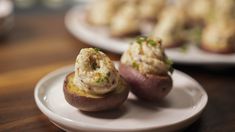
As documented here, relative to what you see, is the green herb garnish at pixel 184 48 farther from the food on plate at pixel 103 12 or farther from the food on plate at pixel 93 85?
the food on plate at pixel 93 85

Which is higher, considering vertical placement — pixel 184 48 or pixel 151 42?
pixel 151 42

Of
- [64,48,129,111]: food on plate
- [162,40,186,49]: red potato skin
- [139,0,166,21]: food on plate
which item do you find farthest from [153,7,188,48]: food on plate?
[64,48,129,111]: food on plate

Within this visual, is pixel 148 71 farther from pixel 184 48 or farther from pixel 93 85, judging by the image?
pixel 184 48

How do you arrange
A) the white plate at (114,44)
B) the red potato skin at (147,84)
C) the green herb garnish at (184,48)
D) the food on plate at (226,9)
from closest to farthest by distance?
the red potato skin at (147,84) → the white plate at (114,44) → the green herb garnish at (184,48) → the food on plate at (226,9)

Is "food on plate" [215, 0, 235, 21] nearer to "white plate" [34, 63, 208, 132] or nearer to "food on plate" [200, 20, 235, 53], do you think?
"food on plate" [200, 20, 235, 53]

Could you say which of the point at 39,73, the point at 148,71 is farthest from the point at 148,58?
the point at 39,73

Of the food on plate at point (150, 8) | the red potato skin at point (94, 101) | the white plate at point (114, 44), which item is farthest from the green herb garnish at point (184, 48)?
the red potato skin at point (94, 101)
